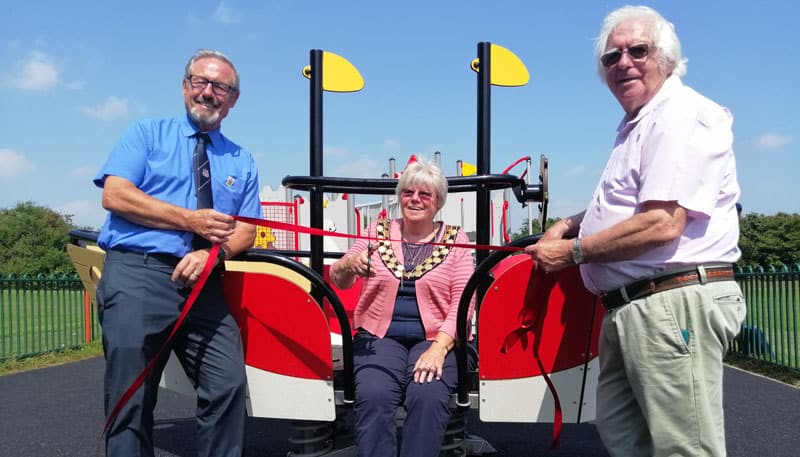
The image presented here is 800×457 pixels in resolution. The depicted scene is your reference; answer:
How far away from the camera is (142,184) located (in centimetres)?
230

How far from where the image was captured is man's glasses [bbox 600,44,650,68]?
1919mm

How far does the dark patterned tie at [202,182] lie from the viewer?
93.0 inches

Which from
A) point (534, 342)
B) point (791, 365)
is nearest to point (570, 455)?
point (534, 342)

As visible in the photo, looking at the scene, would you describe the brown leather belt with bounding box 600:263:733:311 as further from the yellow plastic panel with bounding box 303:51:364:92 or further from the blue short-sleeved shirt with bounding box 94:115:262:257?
the yellow plastic panel with bounding box 303:51:364:92

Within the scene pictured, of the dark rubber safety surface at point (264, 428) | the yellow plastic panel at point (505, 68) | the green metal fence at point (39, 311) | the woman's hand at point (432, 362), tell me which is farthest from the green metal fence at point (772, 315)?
the green metal fence at point (39, 311)

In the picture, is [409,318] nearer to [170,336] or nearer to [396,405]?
[396,405]

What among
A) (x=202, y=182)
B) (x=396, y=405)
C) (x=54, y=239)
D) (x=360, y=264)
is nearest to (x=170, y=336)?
(x=202, y=182)

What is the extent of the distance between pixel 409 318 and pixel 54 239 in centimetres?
2326

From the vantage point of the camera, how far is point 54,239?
884 inches

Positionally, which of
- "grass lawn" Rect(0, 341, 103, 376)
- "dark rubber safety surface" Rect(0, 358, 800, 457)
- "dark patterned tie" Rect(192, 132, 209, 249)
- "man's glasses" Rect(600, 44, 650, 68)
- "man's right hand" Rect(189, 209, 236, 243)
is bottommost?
"grass lawn" Rect(0, 341, 103, 376)

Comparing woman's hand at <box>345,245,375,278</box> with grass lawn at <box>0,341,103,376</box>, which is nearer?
woman's hand at <box>345,245,375,278</box>

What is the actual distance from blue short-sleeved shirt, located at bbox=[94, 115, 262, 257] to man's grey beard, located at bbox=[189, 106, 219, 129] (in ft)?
0.14

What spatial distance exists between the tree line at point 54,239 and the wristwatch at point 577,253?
55.4ft

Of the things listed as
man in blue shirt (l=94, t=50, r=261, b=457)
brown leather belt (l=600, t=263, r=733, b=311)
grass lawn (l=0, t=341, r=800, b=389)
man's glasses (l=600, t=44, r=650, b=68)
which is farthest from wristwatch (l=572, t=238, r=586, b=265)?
grass lawn (l=0, t=341, r=800, b=389)
